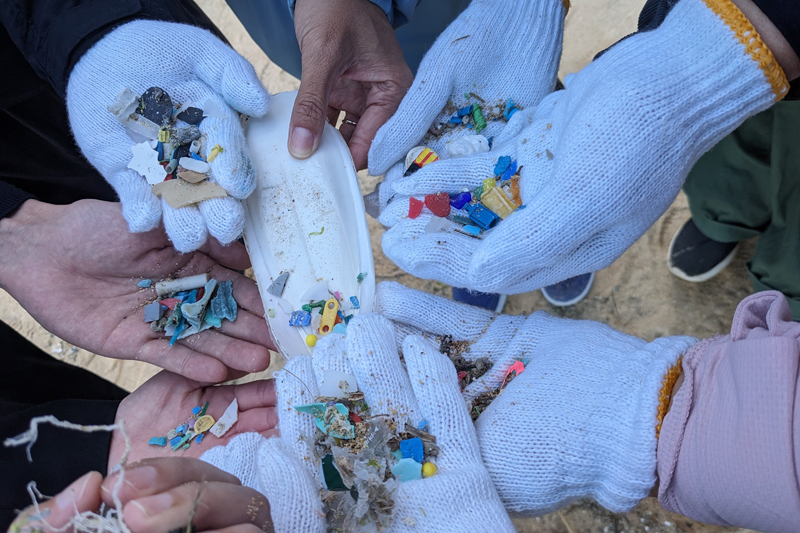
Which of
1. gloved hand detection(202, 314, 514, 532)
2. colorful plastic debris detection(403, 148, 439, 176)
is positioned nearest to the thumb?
colorful plastic debris detection(403, 148, 439, 176)

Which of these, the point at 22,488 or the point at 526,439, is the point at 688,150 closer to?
the point at 526,439

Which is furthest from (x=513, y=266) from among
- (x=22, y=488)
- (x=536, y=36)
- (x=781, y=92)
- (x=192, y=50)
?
(x=22, y=488)

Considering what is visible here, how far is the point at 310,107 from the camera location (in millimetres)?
1103

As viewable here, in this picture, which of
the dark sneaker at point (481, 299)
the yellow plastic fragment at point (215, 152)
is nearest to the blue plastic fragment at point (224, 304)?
the yellow plastic fragment at point (215, 152)

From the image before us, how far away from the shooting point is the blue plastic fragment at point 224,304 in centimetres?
123

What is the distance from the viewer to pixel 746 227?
147cm

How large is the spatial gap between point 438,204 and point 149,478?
0.78 metres

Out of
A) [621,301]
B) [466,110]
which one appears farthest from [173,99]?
[621,301]

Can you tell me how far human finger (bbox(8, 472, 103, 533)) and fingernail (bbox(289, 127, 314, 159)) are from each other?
812 millimetres

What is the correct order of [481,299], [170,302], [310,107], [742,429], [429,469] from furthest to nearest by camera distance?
[481,299] < [170,302] < [310,107] < [429,469] < [742,429]

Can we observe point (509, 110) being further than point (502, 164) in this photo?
Yes

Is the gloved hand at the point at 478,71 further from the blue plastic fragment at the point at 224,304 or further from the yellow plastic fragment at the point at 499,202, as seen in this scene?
the blue plastic fragment at the point at 224,304

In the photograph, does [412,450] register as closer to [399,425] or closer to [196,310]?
[399,425]

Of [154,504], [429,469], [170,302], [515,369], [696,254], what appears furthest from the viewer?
[696,254]
